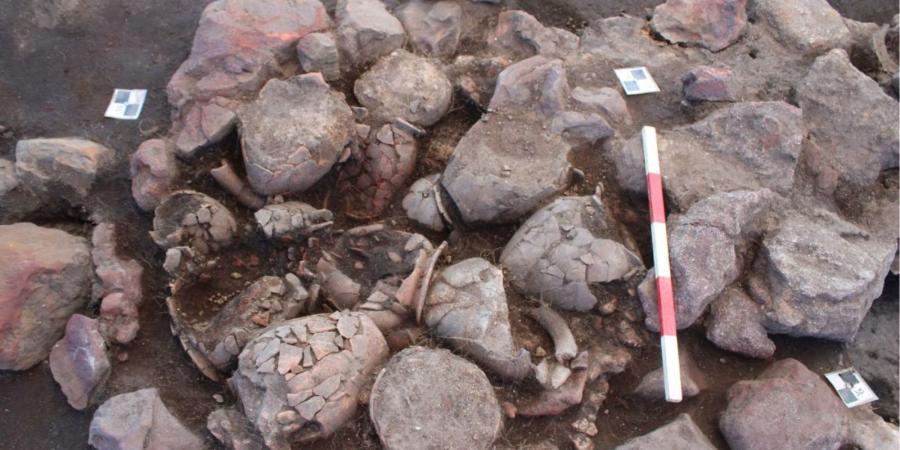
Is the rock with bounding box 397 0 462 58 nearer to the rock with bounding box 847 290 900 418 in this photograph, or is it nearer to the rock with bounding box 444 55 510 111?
the rock with bounding box 444 55 510 111

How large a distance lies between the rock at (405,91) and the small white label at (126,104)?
4.60 ft

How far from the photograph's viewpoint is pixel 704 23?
15.6 feet

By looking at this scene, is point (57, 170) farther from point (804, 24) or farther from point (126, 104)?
point (804, 24)

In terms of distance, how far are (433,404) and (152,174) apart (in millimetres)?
2100

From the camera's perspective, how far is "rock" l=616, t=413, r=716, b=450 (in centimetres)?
316

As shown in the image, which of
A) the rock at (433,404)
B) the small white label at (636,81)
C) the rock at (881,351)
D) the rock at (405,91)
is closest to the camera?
the rock at (433,404)

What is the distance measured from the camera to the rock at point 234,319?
10.8ft

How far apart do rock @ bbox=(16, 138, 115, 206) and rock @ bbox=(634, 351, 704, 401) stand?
3285 mm

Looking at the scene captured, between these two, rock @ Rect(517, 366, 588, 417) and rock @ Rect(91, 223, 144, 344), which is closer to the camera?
rock @ Rect(517, 366, 588, 417)

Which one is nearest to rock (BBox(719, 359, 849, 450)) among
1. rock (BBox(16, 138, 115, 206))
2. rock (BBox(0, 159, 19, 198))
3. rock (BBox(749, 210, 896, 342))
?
rock (BBox(749, 210, 896, 342))

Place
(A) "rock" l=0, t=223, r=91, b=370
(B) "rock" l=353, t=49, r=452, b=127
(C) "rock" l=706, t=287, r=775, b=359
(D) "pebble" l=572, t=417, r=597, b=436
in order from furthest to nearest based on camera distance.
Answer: (B) "rock" l=353, t=49, r=452, b=127 → (C) "rock" l=706, t=287, r=775, b=359 → (A) "rock" l=0, t=223, r=91, b=370 → (D) "pebble" l=572, t=417, r=597, b=436

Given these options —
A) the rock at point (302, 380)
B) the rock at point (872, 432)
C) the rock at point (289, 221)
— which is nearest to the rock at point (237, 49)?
the rock at point (289, 221)

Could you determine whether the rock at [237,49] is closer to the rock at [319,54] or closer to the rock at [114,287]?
the rock at [319,54]

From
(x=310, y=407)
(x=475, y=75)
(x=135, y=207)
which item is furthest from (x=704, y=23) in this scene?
(x=135, y=207)
